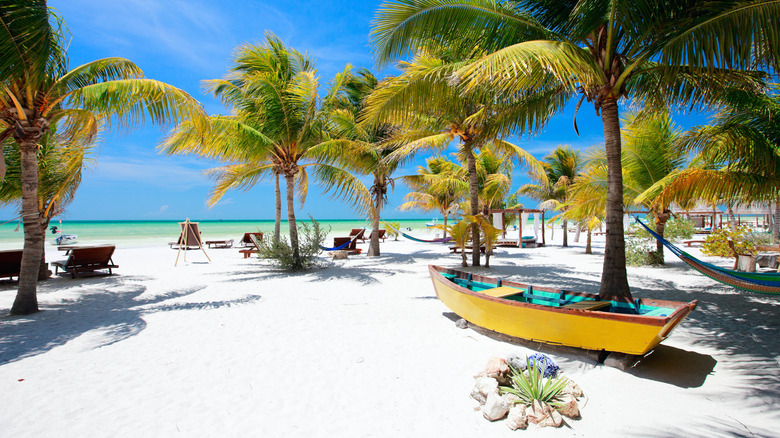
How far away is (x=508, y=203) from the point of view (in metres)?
28.0

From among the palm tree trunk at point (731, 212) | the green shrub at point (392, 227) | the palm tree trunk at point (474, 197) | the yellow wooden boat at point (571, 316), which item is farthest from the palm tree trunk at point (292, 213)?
the palm tree trunk at point (731, 212)

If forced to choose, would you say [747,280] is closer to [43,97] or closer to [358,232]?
[43,97]

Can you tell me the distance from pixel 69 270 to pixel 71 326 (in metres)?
5.09

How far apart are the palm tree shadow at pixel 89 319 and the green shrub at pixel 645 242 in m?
10.8

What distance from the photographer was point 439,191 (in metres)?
22.9

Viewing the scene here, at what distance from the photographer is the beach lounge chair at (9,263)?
7.64 meters

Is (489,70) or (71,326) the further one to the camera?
(71,326)

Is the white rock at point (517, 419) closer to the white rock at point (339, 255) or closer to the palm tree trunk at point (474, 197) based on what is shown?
the palm tree trunk at point (474, 197)

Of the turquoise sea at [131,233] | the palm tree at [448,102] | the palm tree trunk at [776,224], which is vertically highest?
the palm tree at [448,102]

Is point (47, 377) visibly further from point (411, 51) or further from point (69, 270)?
point (69, 270)

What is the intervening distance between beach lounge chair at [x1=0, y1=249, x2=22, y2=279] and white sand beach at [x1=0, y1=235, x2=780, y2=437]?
194 centimetres

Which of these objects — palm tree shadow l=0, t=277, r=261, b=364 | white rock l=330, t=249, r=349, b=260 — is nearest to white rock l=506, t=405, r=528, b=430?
palm tree shadow l=0, t=277, r=261, b=364

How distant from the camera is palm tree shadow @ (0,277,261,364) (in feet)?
14.0

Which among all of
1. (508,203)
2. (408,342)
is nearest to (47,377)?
(408,342)
